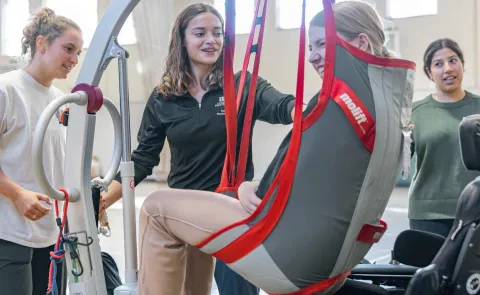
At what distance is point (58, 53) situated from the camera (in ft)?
7.28

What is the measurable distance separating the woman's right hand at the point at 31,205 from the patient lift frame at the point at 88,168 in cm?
21

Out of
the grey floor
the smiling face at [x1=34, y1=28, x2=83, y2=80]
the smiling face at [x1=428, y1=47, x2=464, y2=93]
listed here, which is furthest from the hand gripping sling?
the grey floor

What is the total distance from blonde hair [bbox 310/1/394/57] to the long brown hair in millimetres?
707

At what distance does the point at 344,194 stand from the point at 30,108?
1.26 meters

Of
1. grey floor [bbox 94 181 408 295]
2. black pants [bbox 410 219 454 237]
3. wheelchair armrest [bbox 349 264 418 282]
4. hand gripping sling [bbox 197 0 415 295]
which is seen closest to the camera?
hand gripping sling [bbox 197 0 415 295]

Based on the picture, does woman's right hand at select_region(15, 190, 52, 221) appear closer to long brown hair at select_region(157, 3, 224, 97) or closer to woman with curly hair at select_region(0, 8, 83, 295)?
woman with curly hair at select_region(0, 8, 83, 295)

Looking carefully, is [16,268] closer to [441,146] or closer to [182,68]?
[182,68]

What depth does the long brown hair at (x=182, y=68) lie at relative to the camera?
212cm

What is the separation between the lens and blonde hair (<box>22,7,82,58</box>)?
2230 millimetres

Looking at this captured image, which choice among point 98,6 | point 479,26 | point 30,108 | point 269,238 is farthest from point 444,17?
point 269,238

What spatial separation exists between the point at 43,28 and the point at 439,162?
1694mm

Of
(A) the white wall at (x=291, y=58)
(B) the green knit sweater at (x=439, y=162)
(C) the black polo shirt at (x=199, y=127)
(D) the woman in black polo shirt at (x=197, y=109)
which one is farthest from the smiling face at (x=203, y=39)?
(A) the white wall at (x=291, y=58)

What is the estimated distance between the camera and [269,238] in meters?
1.39

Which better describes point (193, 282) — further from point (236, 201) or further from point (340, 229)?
point (340, 229)
